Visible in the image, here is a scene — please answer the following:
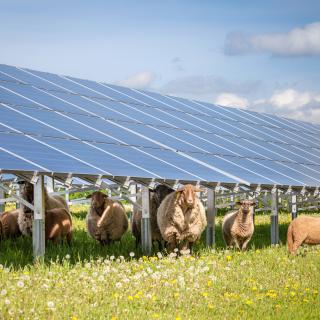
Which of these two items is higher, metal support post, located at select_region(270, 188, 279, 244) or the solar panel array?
the solar panel array

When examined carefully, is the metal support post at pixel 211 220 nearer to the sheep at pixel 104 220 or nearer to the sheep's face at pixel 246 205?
the sheep's face at pixel 246 205

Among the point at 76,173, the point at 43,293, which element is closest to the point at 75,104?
the point at 76,173

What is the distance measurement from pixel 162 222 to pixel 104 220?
2.06m

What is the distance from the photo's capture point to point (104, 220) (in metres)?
17.8

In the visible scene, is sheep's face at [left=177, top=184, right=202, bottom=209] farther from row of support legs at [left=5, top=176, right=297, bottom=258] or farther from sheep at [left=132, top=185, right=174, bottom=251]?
sheep at [left=132, top=185, right=174, bottom=251]

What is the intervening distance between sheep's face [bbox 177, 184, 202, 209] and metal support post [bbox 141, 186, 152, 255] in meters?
1.36

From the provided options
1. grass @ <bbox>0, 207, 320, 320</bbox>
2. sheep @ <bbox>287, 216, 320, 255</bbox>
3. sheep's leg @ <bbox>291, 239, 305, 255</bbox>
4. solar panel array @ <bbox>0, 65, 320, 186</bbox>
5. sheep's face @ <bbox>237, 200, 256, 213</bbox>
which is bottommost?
grass @ <bbox>0, 207, 320, 320</bbox>

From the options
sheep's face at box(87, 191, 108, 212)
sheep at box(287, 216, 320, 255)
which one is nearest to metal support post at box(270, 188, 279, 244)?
sheep at box(287, 216, 320, 255)

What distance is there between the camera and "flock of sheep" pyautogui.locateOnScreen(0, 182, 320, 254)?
16062 mm

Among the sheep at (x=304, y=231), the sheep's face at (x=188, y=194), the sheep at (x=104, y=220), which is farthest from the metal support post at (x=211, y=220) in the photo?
the sheep's face at (x=188, y=194)

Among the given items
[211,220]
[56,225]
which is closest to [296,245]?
[211,220]

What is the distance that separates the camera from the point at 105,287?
1133cm

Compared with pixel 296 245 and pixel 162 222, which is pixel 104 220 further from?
pixel 296 245

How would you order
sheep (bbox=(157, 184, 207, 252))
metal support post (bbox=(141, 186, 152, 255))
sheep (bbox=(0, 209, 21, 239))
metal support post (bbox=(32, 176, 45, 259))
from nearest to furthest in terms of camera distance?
metal support post (bbox=(32, 176, 45, 259)) → sheep (bbox=(157, 184, 207, 252)) → metal support post (bbox=(141, 186, 152, 255)) → sheep (bbox=(0, 209, 21, 239))
